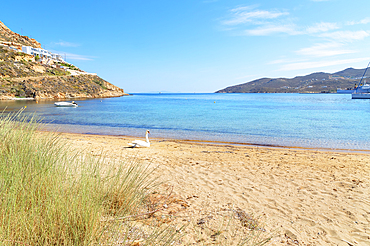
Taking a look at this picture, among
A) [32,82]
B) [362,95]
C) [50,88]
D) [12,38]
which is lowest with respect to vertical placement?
[362,95]

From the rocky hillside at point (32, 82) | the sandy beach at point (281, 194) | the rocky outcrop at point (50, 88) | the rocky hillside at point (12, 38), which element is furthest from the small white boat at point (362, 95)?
the rocky hillside at point (12, 38)

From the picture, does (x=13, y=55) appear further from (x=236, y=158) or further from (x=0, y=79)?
(x=236, y=158)

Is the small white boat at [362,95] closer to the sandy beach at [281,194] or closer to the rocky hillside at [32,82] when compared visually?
the sandy beach at [281,194]

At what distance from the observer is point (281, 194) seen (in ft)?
16.3

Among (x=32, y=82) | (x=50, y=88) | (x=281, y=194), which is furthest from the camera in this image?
(x=50, y=88)

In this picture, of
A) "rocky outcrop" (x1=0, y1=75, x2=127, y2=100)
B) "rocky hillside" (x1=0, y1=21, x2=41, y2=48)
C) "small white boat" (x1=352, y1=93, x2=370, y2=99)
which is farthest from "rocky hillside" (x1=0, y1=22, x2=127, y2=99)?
"small white boat" (x1=352, y1=93, x2=370, y2=99)

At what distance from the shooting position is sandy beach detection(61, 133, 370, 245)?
11.8ft

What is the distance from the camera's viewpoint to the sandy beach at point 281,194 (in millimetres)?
3611

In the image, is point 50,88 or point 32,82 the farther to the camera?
point 50,88

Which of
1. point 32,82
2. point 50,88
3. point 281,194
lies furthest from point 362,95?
point 32,82

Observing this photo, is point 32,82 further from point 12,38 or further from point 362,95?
point 362,95

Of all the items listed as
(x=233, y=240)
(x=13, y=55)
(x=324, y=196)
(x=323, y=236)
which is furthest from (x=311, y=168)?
(x=13, y=55)

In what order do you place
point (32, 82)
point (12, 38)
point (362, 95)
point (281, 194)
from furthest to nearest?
point (12, 38), point (362, 95), point (32, 82), point (281, 194)

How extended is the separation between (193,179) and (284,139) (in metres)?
9.79
